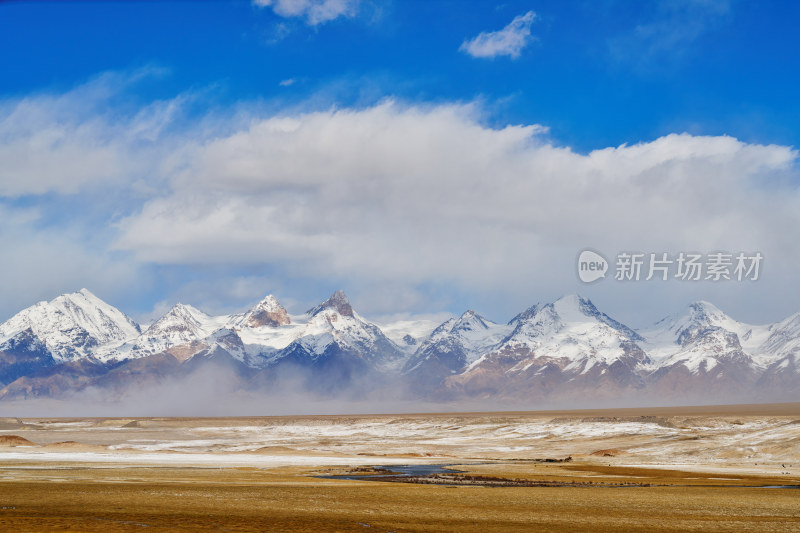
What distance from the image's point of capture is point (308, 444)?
6634 inches

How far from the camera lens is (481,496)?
62406 mm

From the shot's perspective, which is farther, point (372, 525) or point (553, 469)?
point (553, 469)

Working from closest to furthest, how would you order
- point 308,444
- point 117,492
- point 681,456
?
point 117,492 → point 681,456 → point 308,444

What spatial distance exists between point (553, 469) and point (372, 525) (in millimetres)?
58194

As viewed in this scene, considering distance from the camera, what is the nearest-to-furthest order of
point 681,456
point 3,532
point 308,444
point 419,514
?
point 3,532 < point 419,514 < point 681,456 < point 308,444

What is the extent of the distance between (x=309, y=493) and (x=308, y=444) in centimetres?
10840

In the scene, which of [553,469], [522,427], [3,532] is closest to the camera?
[3,532]

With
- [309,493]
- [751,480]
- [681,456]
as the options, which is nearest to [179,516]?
[309,493]

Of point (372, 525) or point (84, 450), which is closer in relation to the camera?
point (372, 525)

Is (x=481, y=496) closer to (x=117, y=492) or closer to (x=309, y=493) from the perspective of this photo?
(x=309, y=493)

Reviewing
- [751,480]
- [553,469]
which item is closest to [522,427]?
[553,469]

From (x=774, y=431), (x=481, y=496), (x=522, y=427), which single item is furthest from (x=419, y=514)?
(x=522, y=427)

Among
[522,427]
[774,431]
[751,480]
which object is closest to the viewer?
[751,480]

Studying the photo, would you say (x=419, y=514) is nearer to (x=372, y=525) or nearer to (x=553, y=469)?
(x=372, y=525)
